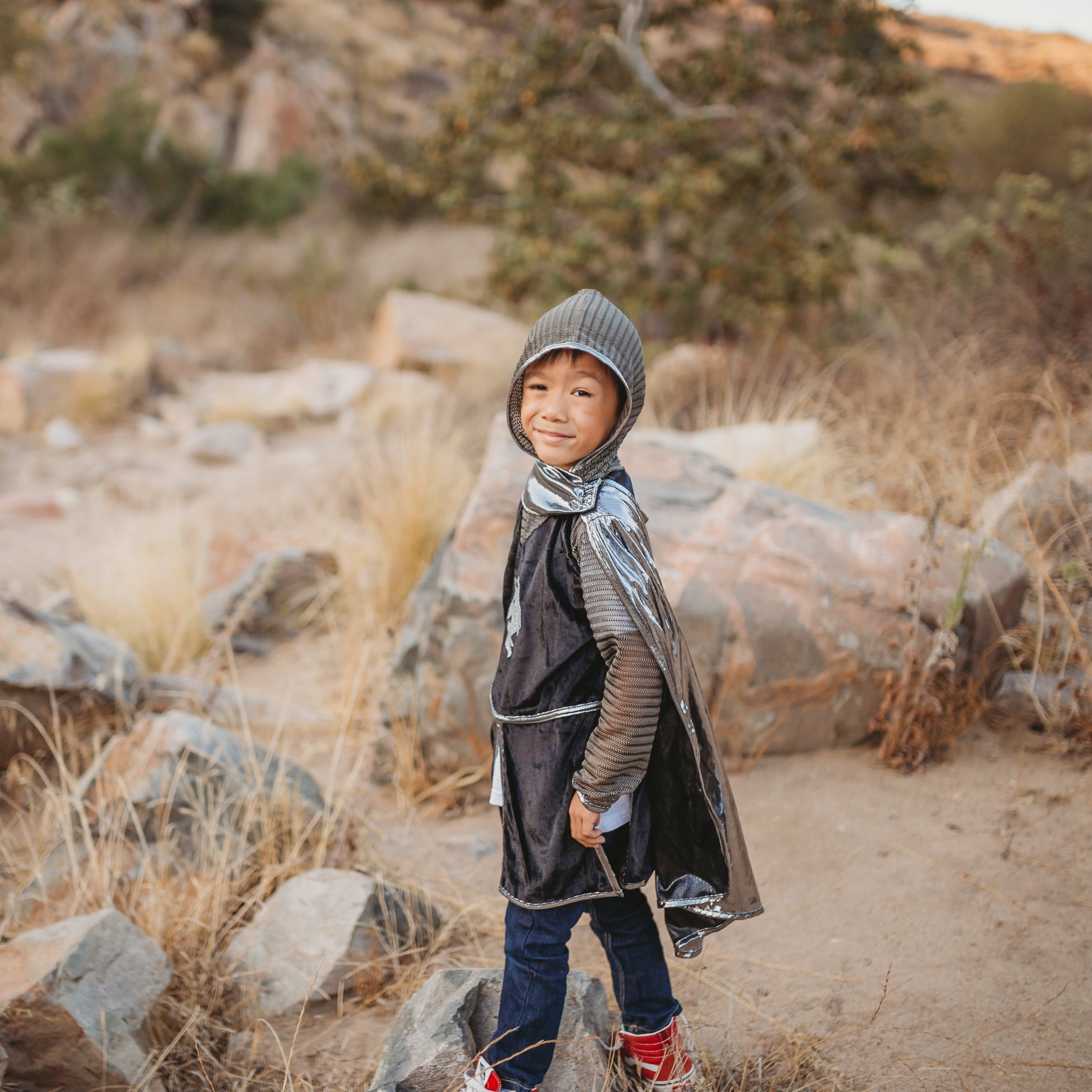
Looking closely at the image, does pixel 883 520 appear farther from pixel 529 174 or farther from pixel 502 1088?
pixel 529 174

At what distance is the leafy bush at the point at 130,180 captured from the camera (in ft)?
36.6

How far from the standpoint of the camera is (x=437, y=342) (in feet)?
26.6

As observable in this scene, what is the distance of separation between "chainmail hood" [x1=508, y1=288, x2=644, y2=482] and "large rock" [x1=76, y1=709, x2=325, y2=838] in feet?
4.70

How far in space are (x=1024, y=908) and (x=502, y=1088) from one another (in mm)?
1370

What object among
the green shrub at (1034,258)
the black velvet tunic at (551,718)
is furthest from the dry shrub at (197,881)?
the green shrub at (1034,258)

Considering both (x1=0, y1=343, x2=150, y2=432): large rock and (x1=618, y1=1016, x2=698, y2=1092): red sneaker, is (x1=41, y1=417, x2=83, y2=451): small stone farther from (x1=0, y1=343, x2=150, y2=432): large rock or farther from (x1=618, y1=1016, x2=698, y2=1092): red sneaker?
(x1=618, y1=1016, x2=698, y2=1092): red sneaker

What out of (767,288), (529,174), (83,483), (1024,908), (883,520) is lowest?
(83,483)

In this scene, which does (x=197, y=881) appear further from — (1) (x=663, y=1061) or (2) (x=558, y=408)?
(2) (x=558, y=408)

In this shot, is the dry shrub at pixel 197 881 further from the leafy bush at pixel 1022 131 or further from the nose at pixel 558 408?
the leafy bush at pixel 1022 131

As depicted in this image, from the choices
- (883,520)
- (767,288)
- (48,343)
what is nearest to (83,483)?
(48,343)

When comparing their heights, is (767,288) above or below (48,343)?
above

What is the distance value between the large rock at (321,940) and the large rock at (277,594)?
1.94m

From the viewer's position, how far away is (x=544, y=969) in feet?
4.76

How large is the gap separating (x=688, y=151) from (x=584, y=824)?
6.09 meters
